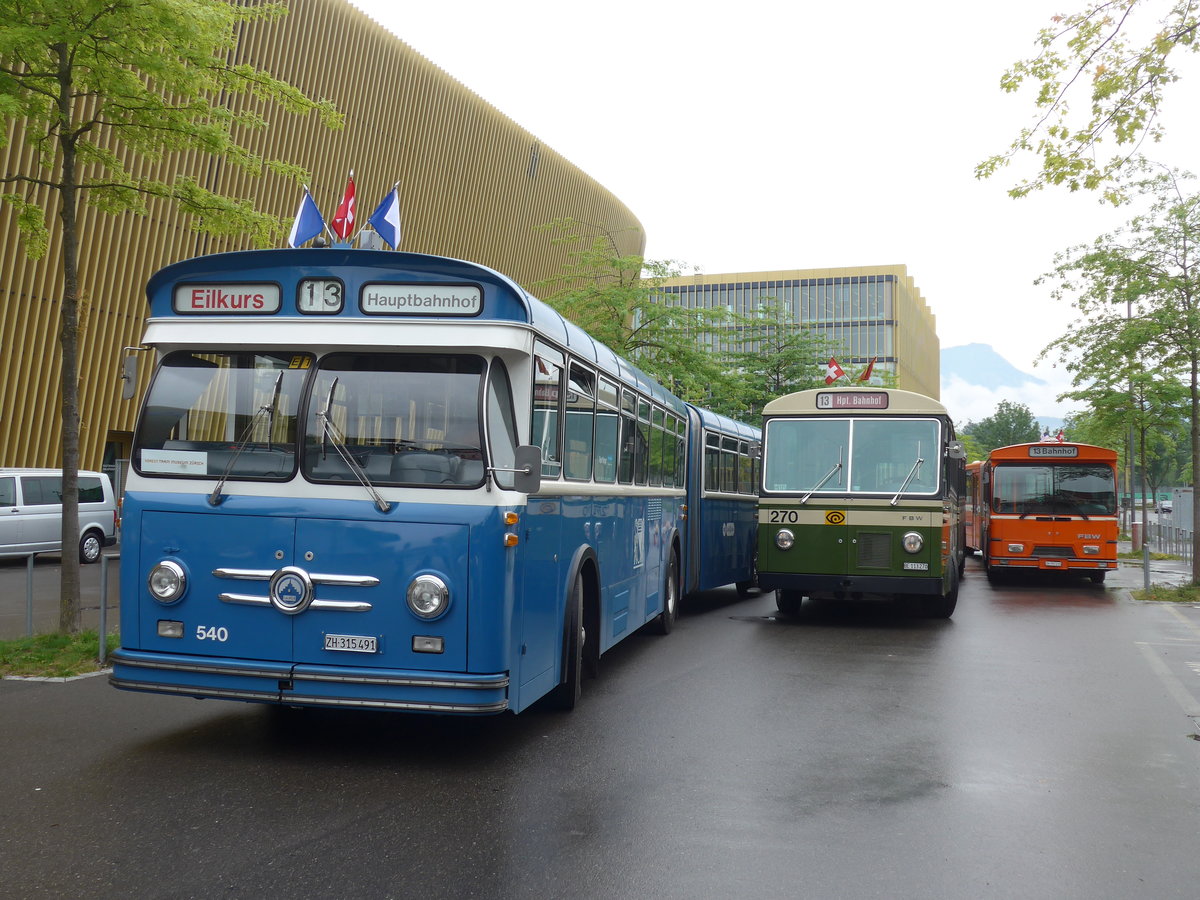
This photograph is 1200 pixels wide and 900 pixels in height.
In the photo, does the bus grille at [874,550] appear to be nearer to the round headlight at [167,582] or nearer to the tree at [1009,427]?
the round headlight at [167,582]

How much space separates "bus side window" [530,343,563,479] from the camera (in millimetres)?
6521

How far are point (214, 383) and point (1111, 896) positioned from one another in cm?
533

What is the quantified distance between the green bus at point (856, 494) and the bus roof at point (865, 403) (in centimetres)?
1

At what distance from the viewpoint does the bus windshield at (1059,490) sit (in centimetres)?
1969

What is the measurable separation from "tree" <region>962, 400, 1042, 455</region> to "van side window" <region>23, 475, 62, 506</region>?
9194 centimetres

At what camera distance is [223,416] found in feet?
20.7

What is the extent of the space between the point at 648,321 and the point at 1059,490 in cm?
893

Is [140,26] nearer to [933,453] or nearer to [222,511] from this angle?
[222,511]

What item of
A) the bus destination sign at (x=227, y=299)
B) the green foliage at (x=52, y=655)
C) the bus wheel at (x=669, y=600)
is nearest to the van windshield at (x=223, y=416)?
the bus destination sign at (x=227, y=299)

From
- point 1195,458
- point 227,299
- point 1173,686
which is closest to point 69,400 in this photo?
point 227,299

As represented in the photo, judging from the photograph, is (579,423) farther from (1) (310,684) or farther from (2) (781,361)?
(2) (781,361)

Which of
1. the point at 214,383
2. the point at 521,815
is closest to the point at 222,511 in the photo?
the point at 214,383

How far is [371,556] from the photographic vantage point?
596 centimetres

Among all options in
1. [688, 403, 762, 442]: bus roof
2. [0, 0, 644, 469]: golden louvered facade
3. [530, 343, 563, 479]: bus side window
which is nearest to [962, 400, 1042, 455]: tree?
[0, 0, 644, 469]: golden louvered facade
